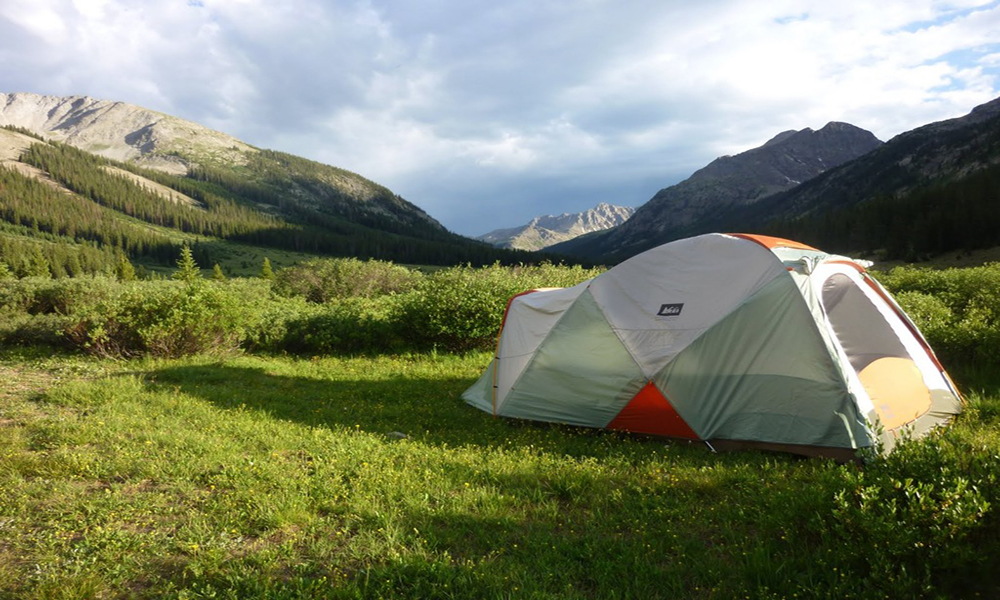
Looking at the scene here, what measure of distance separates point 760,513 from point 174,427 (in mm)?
7798

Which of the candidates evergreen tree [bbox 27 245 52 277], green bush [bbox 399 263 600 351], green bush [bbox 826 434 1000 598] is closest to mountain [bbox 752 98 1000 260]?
green bush [bbox 399 263 600 351]

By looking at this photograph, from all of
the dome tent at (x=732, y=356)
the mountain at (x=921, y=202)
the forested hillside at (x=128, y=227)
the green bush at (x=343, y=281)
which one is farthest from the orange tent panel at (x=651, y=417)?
the forested hillside at (x=128, y=227)

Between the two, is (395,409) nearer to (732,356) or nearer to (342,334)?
(732,356)

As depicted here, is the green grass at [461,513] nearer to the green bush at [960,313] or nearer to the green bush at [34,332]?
the green bush at [960,313]

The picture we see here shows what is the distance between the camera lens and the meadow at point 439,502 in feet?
11.6

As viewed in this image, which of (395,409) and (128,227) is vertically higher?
(128,227)

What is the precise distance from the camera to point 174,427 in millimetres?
7195

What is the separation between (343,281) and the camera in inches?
1205

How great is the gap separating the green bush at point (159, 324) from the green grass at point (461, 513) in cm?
549

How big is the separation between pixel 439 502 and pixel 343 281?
2742 centimetres


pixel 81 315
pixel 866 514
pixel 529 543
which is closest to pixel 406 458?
pixel 529 543

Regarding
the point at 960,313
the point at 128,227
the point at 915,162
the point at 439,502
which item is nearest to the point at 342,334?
the point at 439,502

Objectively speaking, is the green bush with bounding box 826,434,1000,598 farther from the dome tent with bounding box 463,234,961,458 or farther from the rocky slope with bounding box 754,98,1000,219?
the rocky slope with bounding box 754,98,1000,219

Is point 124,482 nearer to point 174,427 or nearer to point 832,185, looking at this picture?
point 174,427
